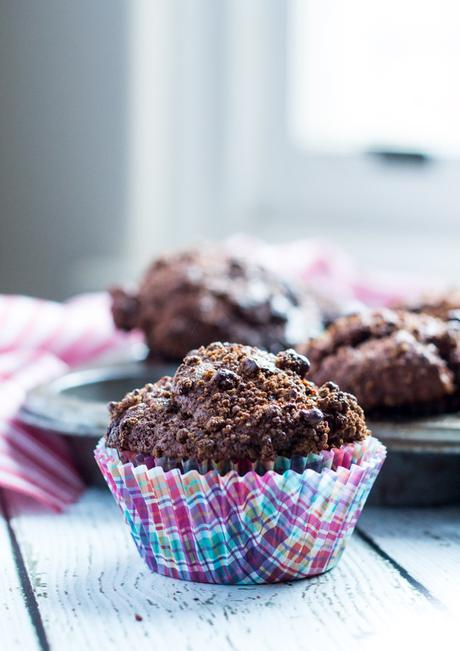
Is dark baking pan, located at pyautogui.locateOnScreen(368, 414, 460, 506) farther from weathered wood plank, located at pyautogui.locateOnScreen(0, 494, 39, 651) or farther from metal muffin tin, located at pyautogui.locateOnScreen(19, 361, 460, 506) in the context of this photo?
weathered wood plank, located at pyautogui.locateOnScreen(0, 494, 39, 651)

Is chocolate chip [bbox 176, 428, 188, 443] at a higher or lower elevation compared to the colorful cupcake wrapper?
higher

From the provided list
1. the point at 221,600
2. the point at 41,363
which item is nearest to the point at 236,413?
the point at 221,600

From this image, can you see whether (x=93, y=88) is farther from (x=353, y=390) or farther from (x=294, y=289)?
(x=353, y=390)

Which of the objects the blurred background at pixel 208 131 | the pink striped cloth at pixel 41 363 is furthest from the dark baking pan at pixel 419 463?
the blurred background at pixel 208 131

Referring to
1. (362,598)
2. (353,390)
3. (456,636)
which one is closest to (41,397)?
(353,390)

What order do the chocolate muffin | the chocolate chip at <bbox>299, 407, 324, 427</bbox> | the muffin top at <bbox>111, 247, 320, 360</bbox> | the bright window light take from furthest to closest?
the bright window light, the muffin top at <bbox>111, 247, 320, 360</bbox>, the chocolate muffin, the chocolate chip at <bbox>299, 407, 324, 427</bbox>

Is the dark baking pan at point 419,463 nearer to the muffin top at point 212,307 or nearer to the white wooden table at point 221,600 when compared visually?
the white wooden table at point 221,600

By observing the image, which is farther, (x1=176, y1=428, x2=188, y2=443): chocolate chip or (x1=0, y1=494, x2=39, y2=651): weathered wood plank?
(x1=176, y1=428, x2=188, y2=443): chocolate chip

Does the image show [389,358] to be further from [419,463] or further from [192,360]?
[192,360]

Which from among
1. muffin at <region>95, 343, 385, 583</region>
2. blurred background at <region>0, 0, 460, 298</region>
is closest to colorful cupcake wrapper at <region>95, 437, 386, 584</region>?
muffin at <region>95, 343, 385, 583</region>
